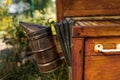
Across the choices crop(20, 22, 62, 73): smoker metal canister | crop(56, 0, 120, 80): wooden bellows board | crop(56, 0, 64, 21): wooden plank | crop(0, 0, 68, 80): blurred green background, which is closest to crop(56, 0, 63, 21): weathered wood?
crop(56, 0, 64, 21): wooden plank

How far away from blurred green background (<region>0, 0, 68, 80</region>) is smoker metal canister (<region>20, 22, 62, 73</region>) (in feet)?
1.32

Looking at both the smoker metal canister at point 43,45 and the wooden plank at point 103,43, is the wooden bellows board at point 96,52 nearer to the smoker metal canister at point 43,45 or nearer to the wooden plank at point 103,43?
the wooden plank at point 103,43

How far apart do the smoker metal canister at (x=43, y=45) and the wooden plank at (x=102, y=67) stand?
73 centimetres

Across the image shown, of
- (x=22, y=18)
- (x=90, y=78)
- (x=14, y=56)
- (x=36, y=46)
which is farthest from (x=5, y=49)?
(x=90, y=78)

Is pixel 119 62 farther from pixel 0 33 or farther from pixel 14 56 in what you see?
pixel 0 33

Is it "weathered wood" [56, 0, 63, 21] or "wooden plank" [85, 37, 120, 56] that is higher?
"weathered wood" [56, 0, 63, 21]

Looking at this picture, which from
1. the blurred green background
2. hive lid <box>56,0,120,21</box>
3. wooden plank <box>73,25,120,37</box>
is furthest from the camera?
the blurred green background

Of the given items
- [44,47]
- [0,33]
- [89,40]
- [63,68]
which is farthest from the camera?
[0,33]

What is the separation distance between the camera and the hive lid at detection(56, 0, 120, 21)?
201 centimetres

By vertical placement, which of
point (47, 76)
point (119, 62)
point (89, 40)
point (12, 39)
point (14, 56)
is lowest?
point (47, 76)

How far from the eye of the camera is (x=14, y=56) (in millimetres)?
2820

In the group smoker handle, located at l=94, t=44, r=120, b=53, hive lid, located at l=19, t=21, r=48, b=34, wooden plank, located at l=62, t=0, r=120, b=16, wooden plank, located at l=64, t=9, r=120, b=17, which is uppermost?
wooden plank, located at l=62, t=0, r=120, b=16

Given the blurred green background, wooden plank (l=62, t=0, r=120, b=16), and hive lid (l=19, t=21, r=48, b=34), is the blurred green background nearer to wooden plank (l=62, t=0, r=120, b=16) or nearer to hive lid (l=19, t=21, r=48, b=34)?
hive lid (l=19, t=21, r=48, b=34)

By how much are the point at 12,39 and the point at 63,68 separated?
0.71 meters
